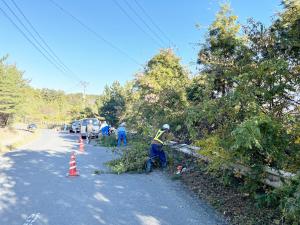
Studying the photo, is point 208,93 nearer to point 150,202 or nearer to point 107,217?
point 150,202

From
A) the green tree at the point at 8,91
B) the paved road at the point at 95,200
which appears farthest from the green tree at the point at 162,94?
the green tree at the point at 8,91

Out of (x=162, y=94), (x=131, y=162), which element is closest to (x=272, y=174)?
(x=131, y=162)

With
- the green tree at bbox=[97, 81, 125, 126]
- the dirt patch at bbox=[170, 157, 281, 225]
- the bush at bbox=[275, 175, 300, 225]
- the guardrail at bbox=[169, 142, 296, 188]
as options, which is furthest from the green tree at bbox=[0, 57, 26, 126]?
the bush at bbox=[275, 175, 300, 225]

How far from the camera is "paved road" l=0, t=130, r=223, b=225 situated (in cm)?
586

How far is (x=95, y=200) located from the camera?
7.11 metres

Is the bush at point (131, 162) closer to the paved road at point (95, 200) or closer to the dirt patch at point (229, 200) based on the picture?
the paved road at point (95, 200)

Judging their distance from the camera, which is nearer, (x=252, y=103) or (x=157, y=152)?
(x=252, y=103)

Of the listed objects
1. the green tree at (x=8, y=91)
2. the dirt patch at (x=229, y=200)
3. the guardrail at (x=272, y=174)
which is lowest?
the dirt patch at (x=229, y=200)

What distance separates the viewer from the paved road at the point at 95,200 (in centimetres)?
586

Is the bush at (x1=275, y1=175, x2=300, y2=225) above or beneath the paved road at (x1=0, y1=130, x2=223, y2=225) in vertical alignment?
above

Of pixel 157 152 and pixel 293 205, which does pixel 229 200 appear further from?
pixel 157 152

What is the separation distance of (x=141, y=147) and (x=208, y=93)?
5017mm

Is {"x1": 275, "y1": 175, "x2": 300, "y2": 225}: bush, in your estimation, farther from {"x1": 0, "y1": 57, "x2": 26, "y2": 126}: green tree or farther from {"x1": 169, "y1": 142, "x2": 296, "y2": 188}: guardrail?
{"x1": 0, "y1": 57, "x2": 26, "y2": 126}: green tree

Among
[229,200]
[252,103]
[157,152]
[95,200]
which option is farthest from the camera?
[157,152]
